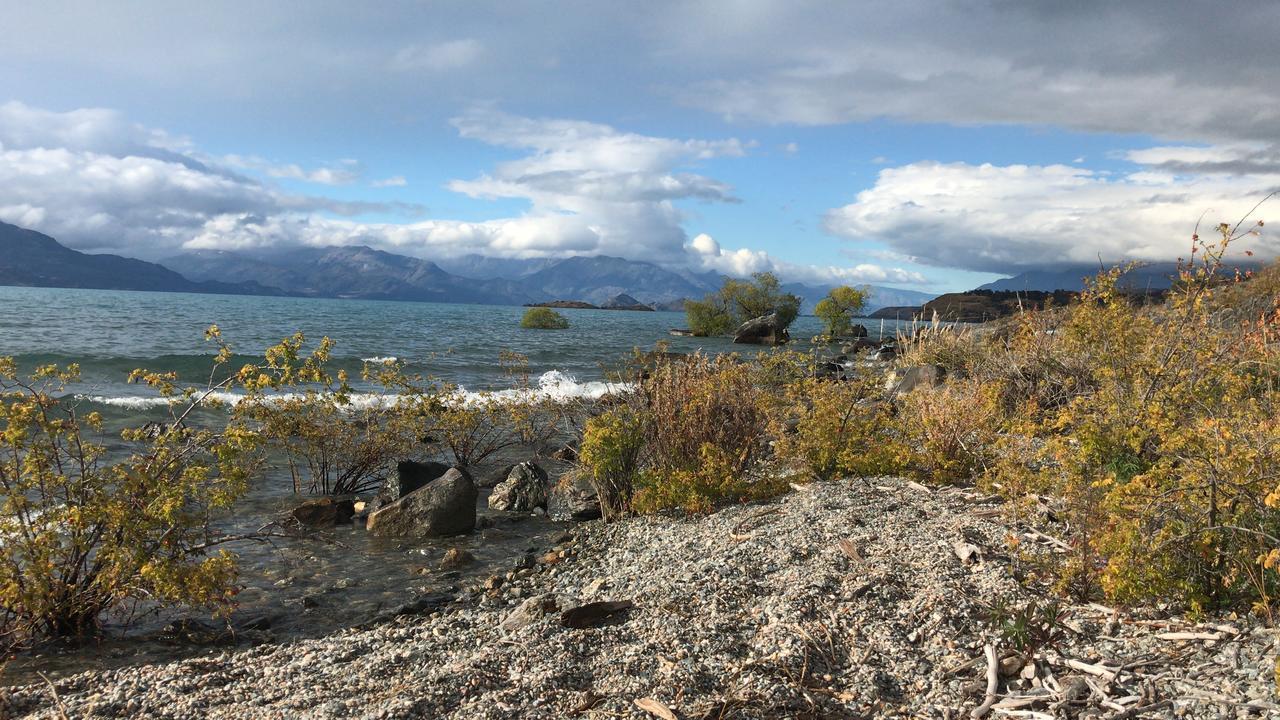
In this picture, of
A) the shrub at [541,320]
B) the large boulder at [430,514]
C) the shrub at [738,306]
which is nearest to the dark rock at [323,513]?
the large boulder at [430,514]

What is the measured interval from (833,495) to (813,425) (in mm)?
1284

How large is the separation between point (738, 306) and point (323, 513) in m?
63.6

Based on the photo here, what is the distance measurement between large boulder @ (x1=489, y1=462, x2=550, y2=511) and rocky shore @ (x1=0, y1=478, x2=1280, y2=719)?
159 inches

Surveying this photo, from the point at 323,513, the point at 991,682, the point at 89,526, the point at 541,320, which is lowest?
the point at 323,513

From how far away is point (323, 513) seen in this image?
34.1ft

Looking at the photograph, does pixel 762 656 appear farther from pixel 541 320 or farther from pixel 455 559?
pixel 541 320

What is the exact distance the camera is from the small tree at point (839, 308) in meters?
62.2

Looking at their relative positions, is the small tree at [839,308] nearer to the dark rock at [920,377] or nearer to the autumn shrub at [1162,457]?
the dark rock at [920,377]

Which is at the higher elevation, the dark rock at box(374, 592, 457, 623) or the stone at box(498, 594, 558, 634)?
the stone at box(498, 594, 558, 634)

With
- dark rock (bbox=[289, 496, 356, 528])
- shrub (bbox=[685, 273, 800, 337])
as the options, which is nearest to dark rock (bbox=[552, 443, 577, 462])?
dark rock (bbox=[289, 496, 356, 528])

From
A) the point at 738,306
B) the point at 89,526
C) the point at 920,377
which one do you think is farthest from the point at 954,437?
the point at 738,306

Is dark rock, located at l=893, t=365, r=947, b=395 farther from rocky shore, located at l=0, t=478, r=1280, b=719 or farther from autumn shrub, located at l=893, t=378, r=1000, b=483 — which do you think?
rocky shore, located at l=0, t=478, r=1280, b=719

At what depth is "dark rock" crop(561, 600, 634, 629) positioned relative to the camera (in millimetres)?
5695

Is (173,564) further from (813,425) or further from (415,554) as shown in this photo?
(813,425)
